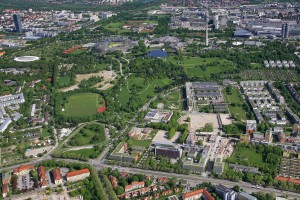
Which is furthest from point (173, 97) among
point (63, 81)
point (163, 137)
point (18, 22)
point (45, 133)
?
point (18, 22)

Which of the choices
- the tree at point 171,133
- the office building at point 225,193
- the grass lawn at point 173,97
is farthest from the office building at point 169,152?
the grass lawn at point 173,97

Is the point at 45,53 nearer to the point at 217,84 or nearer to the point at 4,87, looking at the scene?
the point at 4,87

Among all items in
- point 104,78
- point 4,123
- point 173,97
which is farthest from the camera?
point 104,78

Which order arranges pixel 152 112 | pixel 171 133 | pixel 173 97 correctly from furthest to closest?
pixel 173 97, pixel 152 112, pixel 171 133

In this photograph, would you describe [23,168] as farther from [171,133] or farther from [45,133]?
[171,133]

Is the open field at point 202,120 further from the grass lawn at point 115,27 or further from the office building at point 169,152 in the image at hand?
the grass lawn at point 115,27

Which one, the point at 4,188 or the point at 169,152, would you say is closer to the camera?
the point at 4,188
